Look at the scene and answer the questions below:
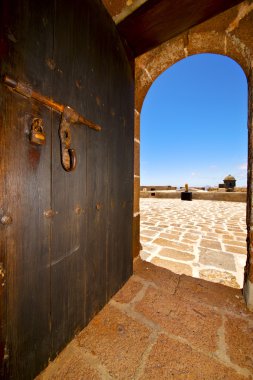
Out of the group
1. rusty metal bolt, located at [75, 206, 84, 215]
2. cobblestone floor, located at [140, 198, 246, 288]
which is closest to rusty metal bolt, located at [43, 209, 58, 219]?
rusty metal bolt, located at [75, 206, 84, 215]

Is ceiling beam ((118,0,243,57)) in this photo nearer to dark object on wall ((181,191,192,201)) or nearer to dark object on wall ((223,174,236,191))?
dark object on wall ((181,191,192,201))

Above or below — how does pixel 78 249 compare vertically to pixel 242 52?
below

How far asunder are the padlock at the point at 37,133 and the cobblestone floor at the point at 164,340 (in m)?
1.27

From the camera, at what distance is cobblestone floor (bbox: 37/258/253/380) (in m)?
0.99

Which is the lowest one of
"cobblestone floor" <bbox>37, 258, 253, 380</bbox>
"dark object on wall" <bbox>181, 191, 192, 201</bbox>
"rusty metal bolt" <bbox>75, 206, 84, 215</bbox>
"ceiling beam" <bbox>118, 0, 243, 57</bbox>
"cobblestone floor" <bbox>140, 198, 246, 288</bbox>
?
"cobblestone floor" <bbox>140, 198, 246, 288</bbox>

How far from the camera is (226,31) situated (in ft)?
5.16

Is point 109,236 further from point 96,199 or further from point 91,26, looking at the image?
point 91,26

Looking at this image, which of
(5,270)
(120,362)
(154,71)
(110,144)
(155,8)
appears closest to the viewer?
(5,270)

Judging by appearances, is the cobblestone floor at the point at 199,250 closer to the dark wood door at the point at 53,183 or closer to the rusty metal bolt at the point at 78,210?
the dark wood door at the point at 53,183

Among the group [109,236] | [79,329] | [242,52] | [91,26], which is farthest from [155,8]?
[79,329]

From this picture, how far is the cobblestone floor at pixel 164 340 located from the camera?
99 cm

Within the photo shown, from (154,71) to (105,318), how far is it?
8.77 ft

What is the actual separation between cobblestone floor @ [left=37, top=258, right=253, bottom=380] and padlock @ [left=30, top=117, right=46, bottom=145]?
4.18ft

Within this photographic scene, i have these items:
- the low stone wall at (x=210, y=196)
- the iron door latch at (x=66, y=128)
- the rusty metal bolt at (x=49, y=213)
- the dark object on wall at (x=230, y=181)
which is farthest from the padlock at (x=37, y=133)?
the dark object on wall at (x=230, y=181)
